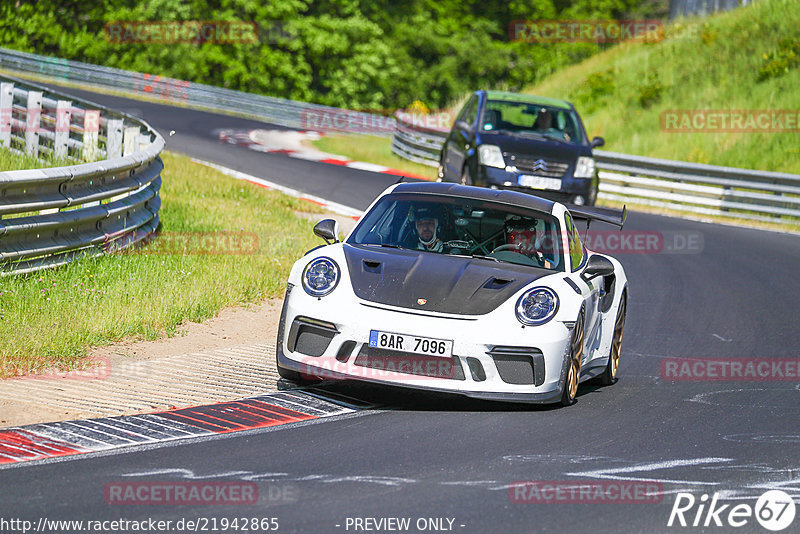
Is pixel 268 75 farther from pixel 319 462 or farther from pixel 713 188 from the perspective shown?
pixel 319 462

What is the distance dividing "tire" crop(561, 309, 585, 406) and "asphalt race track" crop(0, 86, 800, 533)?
101 millimetres

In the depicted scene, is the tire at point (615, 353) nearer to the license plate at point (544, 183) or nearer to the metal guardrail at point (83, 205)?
the metal guardrail at point (83, 205)

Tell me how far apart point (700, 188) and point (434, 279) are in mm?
16891

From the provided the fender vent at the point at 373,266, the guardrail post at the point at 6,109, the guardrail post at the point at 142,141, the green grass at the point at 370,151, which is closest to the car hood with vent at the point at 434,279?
the fender vent at the point at 373,266

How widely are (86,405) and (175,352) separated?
74.6 inches

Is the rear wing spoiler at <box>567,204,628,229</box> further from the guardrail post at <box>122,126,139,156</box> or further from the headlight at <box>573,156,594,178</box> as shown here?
the guardrail post at <box>122,126,139,156</box>

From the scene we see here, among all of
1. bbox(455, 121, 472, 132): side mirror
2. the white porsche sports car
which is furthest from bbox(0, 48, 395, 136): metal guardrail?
the white porsche sports car

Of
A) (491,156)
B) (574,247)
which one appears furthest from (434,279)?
(491,156)

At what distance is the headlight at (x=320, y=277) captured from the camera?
24.8 ft

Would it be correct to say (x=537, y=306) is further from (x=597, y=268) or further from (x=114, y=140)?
(x=114, y=140)

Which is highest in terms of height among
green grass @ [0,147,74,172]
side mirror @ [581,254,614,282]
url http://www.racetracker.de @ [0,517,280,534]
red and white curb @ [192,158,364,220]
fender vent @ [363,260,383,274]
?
side mirror @ [581,254,614,282]

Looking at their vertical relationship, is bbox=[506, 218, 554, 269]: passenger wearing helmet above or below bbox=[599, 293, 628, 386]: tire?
above

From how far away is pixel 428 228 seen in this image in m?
8.55

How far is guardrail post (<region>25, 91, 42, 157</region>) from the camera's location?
A: 18.6 meters
